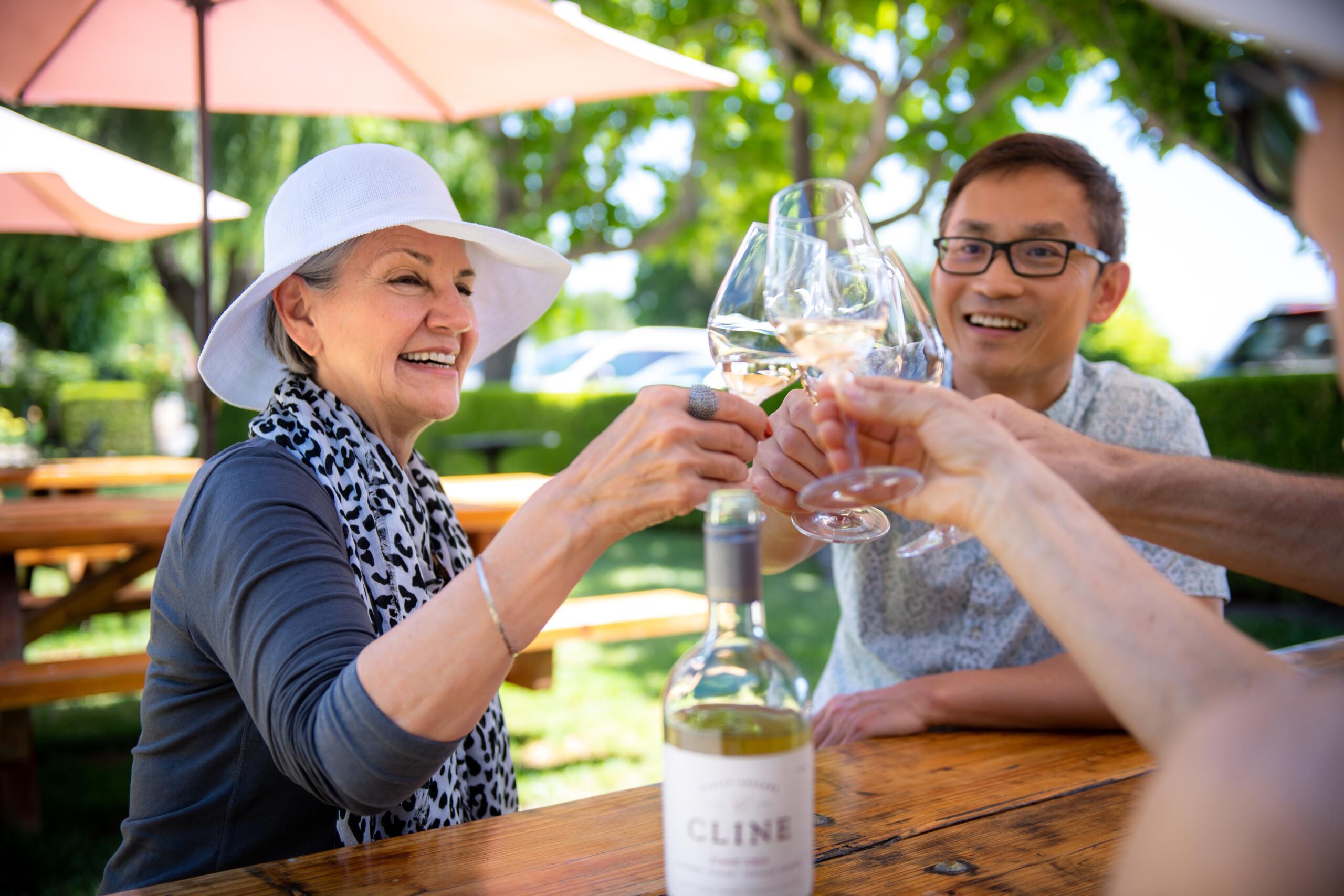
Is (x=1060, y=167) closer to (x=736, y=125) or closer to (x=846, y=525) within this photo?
(x=846, y=525)

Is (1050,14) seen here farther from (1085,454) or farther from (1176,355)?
(1176,355)

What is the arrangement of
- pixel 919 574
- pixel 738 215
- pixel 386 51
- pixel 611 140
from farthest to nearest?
pixel 738 215
pixel 611 140
pixel 386 51
pixel 919 574

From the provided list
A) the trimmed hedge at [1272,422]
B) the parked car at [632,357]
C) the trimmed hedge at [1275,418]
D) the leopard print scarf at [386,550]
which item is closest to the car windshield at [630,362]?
the parked car at [632,357]

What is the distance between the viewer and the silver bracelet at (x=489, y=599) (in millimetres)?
1334

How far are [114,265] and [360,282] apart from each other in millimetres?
17837

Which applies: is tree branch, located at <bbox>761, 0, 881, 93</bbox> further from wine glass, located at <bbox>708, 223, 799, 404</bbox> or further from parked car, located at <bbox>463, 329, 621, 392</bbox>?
parked car, located at <bbox>463, 329, 621, 392</bbox>

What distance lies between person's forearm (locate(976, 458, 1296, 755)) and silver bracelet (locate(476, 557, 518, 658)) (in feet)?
2.02

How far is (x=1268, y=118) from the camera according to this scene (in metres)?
0.96

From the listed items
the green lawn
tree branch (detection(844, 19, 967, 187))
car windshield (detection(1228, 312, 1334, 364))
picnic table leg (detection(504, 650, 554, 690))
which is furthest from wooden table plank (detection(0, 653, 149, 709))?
car windshield (detection(1228, 312, 1334, 364))

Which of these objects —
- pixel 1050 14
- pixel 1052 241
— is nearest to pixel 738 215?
pixel 1050 14

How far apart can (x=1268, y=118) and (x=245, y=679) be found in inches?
57.8

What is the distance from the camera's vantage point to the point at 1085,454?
1650 millimetres

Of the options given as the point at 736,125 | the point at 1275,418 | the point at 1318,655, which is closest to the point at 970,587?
the point at 1318,655

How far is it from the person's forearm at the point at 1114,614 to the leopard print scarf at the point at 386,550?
1.06 m
